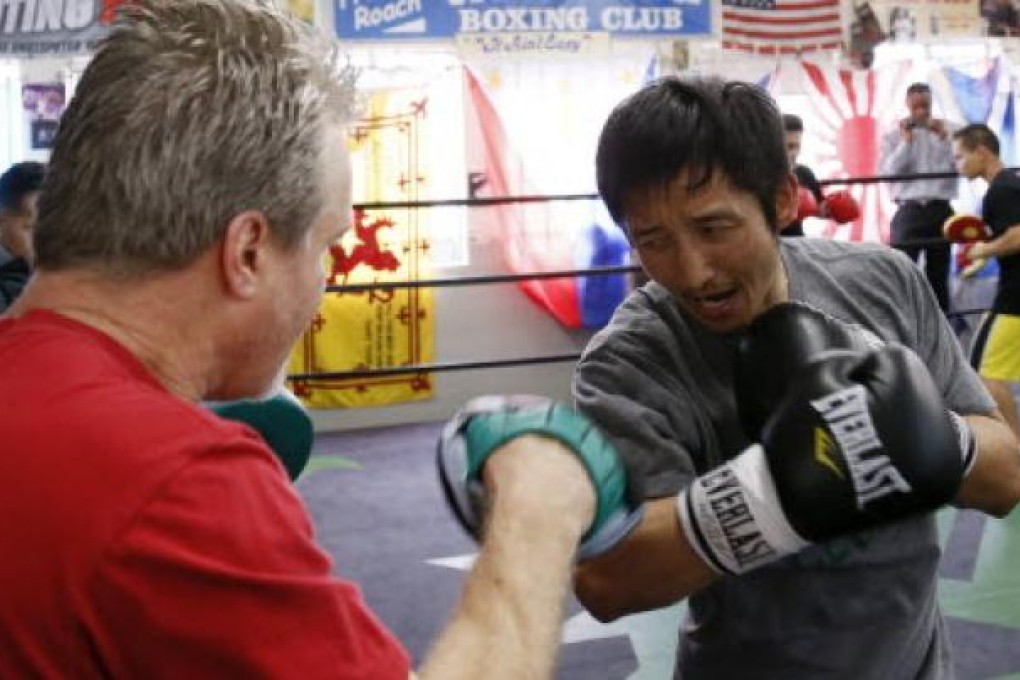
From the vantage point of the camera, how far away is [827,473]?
90 centimetres

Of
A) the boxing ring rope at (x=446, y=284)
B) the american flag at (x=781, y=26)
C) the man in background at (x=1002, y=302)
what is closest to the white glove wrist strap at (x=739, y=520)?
the boxing ring rope at (x=446, y=284)

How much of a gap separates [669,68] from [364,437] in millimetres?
2033

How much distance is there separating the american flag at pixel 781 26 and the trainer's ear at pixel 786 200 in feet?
13.6

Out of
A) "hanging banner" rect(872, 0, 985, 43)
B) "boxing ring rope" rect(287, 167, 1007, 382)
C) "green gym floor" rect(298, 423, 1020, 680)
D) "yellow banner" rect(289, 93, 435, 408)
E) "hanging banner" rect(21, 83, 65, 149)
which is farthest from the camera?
"hanging banner" rect(872, 0, 985, 43)

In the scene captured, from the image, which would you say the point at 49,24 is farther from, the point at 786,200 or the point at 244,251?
the point at 244,251

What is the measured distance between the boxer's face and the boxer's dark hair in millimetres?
12

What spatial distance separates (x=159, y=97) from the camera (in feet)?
2.18

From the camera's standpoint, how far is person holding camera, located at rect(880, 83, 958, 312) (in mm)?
5195

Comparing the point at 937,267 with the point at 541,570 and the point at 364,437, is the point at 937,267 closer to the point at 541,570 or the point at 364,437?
the point at 364,437

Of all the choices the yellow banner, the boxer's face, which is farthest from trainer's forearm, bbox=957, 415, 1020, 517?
the yellow banner

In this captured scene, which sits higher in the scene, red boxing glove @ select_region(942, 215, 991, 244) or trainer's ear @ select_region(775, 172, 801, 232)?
trainer's ear @ select_region(775, 172, 801, 232)

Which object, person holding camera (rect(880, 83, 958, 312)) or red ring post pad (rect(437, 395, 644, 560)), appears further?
person holding camera (rect(880, 83, 958, 312))

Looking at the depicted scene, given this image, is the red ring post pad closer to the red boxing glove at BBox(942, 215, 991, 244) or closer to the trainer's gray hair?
the trainer's gray hair

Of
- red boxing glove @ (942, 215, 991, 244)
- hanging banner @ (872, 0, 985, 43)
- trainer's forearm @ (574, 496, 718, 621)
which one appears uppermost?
hanging banner @ (872, 0, 985, 43)
